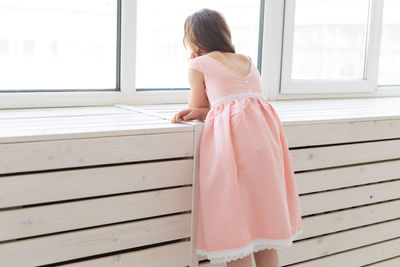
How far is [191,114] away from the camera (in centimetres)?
154

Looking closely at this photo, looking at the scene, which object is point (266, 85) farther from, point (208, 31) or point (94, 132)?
point (94, 132)

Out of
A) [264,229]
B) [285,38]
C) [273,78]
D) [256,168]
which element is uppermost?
[285,38]

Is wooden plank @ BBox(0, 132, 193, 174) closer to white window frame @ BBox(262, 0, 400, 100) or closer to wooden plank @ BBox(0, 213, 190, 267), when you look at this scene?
wooden plank @ BBox(0, 213, 190, 267)

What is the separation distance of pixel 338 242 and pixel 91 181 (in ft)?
3.41

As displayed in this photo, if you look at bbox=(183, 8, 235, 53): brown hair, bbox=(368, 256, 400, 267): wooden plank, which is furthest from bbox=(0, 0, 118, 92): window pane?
bbox=(368, 256, 400, 267): wooden plank

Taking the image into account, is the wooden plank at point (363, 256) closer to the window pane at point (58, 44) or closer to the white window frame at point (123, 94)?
the white window frame at point (123, 94)

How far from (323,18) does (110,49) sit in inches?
42.6

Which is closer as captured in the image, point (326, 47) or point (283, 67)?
point (283, 67)

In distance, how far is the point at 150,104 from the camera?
201cm

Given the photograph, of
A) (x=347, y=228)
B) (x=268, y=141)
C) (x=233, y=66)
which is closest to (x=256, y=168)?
(x=268, y=141)

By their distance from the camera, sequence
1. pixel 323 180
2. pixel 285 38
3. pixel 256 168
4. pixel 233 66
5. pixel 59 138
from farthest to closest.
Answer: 1. pixel 285 38
2. pixel 323 180
3. pixel 233 66
4. pixel 256 168
5. pixel 59 138

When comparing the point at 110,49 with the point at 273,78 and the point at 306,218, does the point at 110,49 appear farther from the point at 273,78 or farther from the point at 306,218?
the point at 306,218

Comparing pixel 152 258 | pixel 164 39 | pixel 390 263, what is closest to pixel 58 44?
pixel 164 39

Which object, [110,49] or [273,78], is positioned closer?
[110,49]
